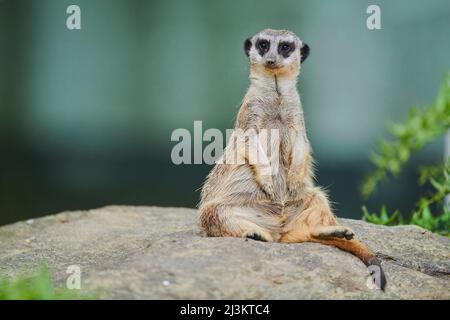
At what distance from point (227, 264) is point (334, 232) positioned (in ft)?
2.32

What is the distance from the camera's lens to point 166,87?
8.80 m

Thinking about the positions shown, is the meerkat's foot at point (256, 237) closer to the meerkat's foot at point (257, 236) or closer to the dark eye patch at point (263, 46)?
the meerkat's foot at point (257, 236)

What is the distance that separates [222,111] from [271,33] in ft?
12.9

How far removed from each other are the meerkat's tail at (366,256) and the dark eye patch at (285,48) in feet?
3.71

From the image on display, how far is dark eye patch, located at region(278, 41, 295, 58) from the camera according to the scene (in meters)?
4.64

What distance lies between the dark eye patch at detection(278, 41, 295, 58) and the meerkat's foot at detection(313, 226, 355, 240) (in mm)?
1089

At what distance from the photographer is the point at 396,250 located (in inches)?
181

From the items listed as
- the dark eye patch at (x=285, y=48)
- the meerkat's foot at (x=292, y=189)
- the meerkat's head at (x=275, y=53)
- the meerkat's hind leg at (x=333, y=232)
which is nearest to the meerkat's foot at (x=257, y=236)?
the meerkat's hind leg at (x=333, y=232)

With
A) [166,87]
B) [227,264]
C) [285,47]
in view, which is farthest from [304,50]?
[166,87]

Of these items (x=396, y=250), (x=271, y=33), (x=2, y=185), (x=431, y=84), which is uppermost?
Answer: (x=271, y=33)

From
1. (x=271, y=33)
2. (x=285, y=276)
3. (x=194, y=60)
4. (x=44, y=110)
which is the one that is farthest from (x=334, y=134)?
(x=285, y=276)
